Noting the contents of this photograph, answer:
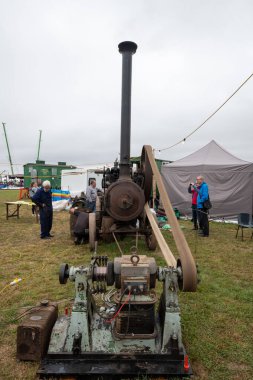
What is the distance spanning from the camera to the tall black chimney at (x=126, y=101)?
239 inches

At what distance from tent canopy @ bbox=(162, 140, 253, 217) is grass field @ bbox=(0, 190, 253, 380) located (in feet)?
12.3

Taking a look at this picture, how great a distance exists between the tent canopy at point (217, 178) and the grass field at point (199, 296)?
3.75m

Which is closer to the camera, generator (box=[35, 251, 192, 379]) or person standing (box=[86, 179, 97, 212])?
generator (box=[35, 251, 192, 379])

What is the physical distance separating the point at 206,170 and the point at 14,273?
29.8 ft

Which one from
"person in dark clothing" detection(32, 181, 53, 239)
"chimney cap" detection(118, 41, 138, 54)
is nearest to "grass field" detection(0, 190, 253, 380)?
"person in dark clothing" detection(32, 181, 53, 239)

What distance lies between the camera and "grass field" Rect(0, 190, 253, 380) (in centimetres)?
257

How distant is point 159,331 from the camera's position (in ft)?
8.64

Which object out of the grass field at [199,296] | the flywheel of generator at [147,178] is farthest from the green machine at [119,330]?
the flywheel of generator at [147,178]

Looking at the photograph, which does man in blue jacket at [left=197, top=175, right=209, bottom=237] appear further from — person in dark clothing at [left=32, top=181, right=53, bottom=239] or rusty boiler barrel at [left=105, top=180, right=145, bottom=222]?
person in dark clothing at [left=32, top=181, right=53, bottom=239]

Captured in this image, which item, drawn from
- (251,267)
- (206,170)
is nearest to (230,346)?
(251,267)

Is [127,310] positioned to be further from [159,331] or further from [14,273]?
[14,273]

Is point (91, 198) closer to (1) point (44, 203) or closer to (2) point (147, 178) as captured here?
(1) point (44, 203)

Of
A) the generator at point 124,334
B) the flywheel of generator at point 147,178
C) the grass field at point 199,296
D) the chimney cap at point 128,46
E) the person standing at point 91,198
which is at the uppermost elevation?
the chimney cap at point 128,46

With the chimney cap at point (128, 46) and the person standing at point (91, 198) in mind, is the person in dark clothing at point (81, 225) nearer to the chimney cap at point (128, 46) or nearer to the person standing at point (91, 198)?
the person standing at point (91, 198)
